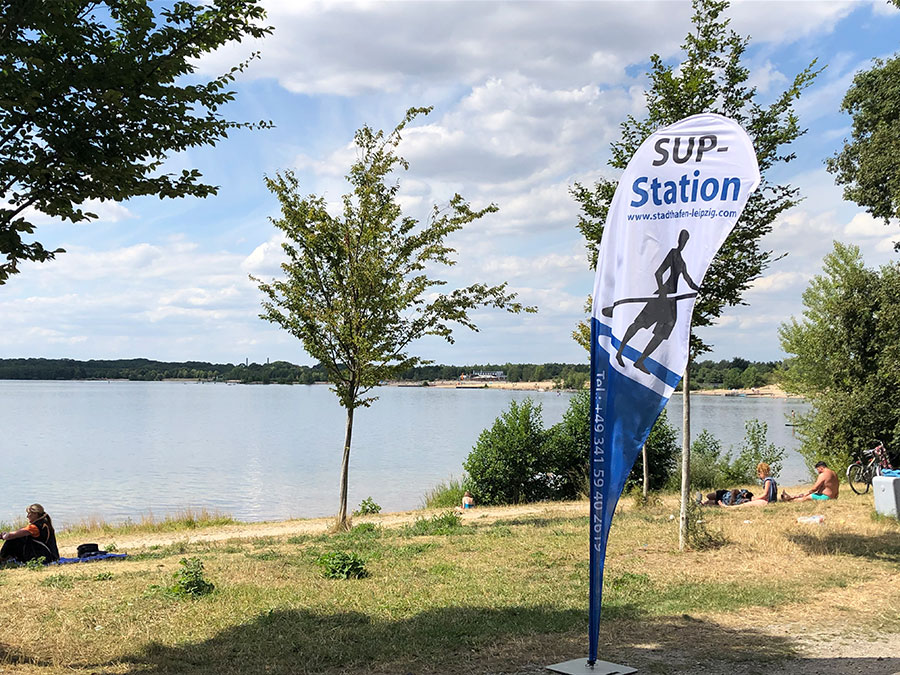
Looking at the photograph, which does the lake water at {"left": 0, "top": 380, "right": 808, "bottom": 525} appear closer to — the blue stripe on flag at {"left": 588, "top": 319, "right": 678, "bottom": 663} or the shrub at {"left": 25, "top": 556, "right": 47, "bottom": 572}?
the shrub at {"left": 25, "top": 556, "right": 47, "bottom": 572}

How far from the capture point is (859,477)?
19.2 metres

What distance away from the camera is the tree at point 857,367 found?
22.8 metres

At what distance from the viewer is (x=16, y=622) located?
22.3 feet

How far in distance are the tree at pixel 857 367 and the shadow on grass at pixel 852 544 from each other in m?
12.6

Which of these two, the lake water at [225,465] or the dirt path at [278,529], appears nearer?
the dirt path at [278,529]

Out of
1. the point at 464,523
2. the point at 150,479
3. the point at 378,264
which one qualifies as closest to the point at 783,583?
the point at 464,523

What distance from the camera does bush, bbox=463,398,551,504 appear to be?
71.5ft

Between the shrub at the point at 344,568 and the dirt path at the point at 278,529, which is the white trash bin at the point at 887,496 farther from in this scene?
the shrub at the point at 344,568

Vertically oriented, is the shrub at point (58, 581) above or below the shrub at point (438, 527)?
above

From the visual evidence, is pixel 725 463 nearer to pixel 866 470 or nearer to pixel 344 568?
pixel 866 470

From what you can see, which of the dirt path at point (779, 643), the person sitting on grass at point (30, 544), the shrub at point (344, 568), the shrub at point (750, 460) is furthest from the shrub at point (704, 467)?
the person sitting on grass at point (30, 544)

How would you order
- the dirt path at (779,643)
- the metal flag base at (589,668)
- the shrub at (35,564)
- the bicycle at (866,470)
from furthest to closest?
1. the bicycle at (866,470)
2. the shrub at (35,564)
3. the dirt path at (779,643)
4. the metal flag base at (589,668)

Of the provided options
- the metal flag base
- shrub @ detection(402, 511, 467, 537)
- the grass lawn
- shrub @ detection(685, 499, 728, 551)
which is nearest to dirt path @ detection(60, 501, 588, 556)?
shrub @ detection(402, 511, 467, 537)

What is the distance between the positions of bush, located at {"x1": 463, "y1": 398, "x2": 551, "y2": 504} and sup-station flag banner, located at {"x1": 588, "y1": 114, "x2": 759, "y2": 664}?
54.2ft
